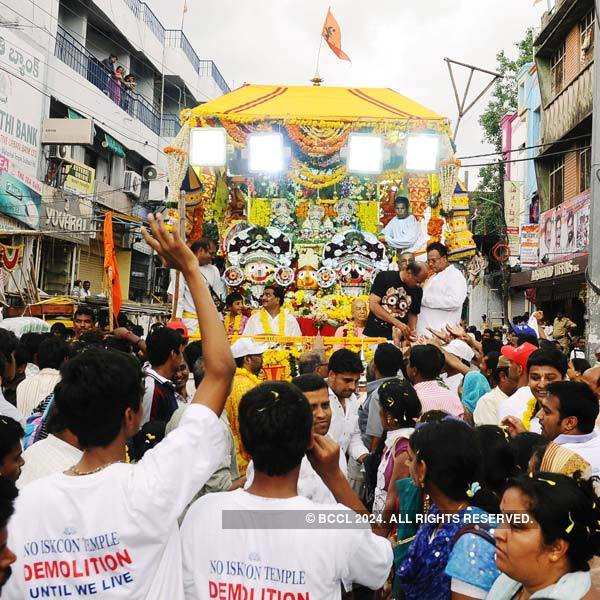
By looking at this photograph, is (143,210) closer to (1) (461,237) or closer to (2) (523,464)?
(1) (461,237)

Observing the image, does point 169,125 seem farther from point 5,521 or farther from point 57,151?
point 5,521

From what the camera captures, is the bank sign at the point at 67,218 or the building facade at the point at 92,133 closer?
the building facade at the point at 92,133

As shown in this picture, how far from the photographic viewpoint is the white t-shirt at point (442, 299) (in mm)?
8727

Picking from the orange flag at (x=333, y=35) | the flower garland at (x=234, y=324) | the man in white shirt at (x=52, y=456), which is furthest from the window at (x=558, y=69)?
the man in white shirt at (x=52, y=456)

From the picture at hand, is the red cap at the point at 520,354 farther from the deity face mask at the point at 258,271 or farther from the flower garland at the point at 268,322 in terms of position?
the deity face mask at the point at 258,271

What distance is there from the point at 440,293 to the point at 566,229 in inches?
463

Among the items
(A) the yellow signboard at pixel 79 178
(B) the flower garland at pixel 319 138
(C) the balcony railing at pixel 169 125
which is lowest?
(B) the flower garland at pixel 319 138

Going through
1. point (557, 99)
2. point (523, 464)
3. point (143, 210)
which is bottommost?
point (523, 464)

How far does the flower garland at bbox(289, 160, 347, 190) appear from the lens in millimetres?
13070

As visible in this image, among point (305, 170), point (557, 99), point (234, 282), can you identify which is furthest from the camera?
point (557, 99)

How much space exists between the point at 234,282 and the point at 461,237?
3.69m

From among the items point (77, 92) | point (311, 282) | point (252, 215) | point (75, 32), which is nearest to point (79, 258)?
point (77, 92)

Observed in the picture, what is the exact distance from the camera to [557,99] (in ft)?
68.0

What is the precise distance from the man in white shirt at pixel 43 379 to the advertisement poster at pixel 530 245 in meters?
18.6
